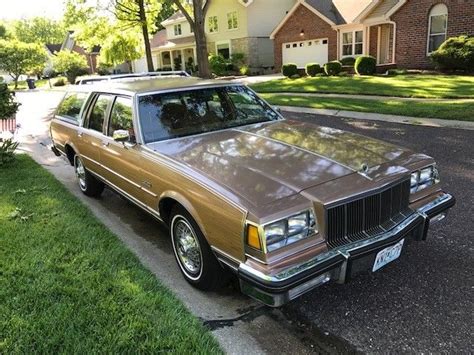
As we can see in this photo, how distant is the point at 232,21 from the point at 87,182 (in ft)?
106

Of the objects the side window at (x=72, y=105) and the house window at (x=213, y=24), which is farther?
the house window at (x=213, y=24)

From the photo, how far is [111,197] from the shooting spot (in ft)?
20.0

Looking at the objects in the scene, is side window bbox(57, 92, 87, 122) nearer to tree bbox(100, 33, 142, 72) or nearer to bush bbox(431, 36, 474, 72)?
bush bbox(431, 36, 474, 72)

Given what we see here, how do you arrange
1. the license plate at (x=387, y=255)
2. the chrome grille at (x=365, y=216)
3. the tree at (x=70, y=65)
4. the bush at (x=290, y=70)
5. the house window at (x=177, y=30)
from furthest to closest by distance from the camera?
the tree at (x=70, y=65)
the house window at (x=177, y=30)
the bush at (x=290, y=70)
the license plate at (x=387, y=255)
the chrome grille at (x=365, y=216)

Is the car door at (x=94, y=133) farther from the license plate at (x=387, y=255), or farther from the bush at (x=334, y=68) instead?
the bush at (x=334, y=68)

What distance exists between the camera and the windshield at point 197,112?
4305 mm

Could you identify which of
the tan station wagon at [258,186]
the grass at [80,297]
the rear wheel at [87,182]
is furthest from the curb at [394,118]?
the grass at [80,297]

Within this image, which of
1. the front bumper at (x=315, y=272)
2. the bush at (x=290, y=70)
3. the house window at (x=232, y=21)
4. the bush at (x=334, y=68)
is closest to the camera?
the front bumper at (x=315, y=272)

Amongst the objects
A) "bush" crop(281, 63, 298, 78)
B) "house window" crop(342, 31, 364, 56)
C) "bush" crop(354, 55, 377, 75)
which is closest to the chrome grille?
"bush" crop(354, 55, 377, 75)

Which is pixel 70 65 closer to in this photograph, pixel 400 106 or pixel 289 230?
pixel 400 106

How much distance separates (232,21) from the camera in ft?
117

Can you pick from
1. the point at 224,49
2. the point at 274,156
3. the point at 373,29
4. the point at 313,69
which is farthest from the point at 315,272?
the point at 224,49

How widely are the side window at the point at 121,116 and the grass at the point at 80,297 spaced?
114 cm

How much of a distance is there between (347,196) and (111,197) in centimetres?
409
